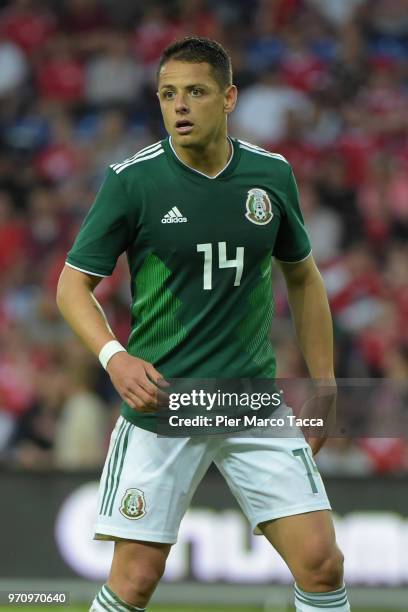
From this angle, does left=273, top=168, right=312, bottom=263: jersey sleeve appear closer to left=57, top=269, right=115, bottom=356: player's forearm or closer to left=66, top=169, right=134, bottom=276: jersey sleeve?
left=66, top=169, right=134, bottom=276: jersey sleeve

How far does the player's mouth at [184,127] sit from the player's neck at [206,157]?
10cm

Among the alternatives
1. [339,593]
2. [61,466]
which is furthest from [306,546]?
[61,466]

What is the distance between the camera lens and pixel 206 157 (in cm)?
457

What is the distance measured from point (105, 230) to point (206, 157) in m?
0.45

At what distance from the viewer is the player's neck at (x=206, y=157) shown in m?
4.55

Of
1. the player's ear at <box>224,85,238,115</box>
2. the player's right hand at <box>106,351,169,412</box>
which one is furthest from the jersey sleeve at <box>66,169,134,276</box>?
the player's ear at <box>224,85,238,115</box>

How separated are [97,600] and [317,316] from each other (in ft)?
4.29

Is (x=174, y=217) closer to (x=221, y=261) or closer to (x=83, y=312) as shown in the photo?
(x=221, y=261)

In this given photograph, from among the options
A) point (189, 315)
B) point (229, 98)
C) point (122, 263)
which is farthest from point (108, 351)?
point (122, 263)

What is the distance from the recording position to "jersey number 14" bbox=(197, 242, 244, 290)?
4496mm

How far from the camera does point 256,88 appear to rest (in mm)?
11922

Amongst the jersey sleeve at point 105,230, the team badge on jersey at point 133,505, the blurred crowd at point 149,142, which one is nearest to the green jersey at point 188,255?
the jersey sleeve at point 105,230

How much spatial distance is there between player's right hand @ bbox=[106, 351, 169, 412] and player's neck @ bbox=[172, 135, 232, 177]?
0.75m

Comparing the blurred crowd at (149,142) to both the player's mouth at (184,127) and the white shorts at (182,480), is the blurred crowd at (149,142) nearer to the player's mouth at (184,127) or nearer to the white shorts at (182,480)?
the white shorts at (182,480)
